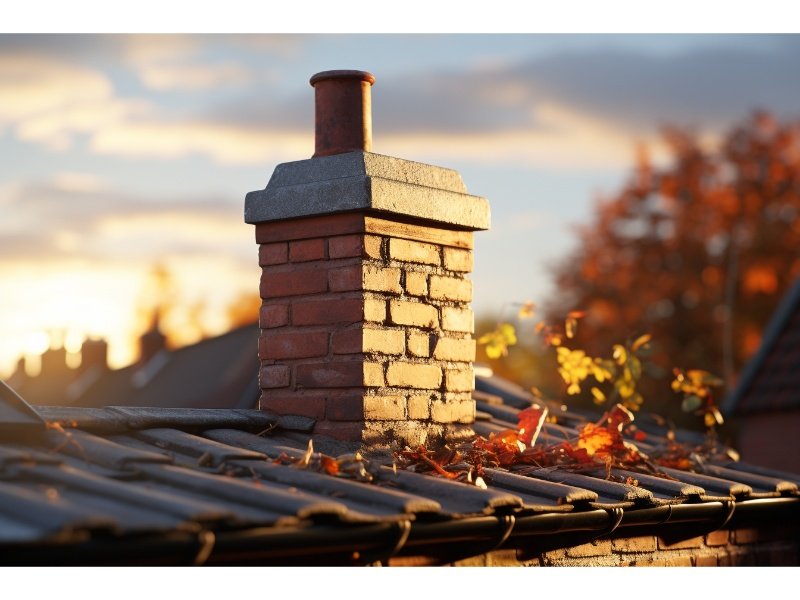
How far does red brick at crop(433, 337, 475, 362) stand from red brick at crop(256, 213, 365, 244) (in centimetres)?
68

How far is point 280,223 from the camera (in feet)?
16.6

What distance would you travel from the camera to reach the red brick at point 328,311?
4.75m

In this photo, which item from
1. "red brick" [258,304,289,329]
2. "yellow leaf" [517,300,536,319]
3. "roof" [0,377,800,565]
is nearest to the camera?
"roof" [0,377,800,565]

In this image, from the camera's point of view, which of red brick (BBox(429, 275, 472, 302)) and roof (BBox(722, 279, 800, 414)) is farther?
roof (BBox(722, 279, 800, 414))

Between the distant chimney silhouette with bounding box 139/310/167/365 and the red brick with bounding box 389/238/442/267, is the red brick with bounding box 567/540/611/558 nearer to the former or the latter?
the red brick with bounding box 389/238/442/267

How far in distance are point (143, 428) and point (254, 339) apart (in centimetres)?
1440

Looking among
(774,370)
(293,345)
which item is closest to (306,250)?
(293,345)

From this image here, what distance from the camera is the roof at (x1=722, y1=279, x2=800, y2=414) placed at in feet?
42.8

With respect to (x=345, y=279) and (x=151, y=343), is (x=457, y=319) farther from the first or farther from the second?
(x=151, y=343)

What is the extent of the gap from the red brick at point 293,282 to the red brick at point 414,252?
0.31 m

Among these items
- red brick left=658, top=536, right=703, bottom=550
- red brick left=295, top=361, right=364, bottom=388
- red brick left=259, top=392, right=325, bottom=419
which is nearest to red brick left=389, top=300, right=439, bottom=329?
red brick left=295, top=361, right=364, bottom=388

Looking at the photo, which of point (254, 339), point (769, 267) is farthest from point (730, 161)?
point (254, 339)

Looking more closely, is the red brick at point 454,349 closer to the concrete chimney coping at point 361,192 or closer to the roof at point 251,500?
the roof at point 251,500

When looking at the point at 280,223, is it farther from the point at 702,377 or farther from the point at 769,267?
the point at 769,267
